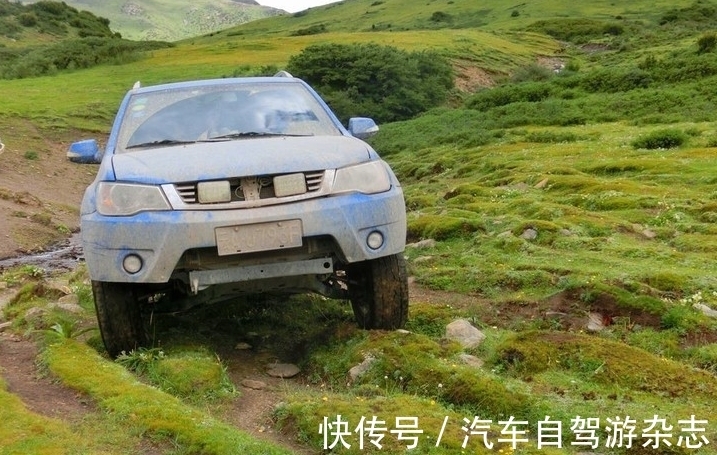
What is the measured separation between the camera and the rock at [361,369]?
5359 millimetres

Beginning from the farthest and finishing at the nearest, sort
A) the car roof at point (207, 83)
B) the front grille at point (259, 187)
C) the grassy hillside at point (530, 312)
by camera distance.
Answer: the car roof at point (207, 83)
the front grille at point (259, 187)
the grassy hillside at point (530, 312)

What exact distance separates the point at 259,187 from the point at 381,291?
1143 millimetres

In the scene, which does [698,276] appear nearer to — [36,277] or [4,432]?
[4,432]

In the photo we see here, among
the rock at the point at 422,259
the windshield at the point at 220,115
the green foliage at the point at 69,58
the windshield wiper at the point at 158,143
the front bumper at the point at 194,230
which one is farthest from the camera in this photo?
the green foliage at the point at 69,58

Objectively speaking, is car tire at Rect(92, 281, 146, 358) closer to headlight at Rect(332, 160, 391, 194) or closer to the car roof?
headlight at Rect(332, 160, 391, 194)

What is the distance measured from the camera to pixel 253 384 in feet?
17.8

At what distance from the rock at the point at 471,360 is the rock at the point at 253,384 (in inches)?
51.2

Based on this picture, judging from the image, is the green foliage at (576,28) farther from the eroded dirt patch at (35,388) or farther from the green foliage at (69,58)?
the eroded dirt patch at (35,388)

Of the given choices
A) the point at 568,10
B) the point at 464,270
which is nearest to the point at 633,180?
the point at 464,270

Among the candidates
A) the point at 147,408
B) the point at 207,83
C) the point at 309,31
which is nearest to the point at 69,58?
the point at 309,31

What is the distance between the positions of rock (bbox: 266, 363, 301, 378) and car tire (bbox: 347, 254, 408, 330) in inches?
24.8

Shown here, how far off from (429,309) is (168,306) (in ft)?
6.69

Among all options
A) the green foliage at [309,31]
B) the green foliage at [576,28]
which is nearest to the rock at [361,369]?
the green foliage at [576,28]

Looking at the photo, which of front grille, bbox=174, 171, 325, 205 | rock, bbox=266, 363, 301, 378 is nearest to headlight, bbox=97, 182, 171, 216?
front grille, bbox=174, 171, 325, 205
